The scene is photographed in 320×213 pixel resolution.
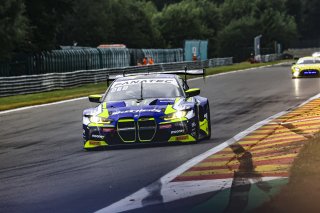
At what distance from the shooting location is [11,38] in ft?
127

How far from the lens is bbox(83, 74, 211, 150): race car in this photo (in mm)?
11898

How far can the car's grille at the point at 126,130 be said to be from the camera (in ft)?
38.9

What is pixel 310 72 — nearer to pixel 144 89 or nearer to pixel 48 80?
pixel 48 80

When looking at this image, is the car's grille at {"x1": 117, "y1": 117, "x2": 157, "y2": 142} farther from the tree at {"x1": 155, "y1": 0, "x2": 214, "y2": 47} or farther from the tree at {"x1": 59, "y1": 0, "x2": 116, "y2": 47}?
the tree at {"x1": 155, "y1": 0, "x2": 214, "y2": 47}

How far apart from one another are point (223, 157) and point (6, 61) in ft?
107

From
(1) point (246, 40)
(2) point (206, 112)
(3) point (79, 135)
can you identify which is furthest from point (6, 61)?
(1) point (246, 40)

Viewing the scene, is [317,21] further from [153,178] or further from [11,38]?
[153,178]

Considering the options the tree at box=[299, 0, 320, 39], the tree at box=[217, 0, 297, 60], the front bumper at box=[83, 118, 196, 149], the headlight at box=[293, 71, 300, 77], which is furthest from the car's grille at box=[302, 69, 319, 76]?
the tree at box=[299, 0, 320, 39]

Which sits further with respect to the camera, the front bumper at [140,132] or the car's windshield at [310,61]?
the car's windshield at [310,61]

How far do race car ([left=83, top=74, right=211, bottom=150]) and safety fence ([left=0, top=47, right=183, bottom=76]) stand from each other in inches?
1089

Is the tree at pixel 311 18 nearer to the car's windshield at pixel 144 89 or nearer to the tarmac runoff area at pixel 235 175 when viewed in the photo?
the car's windshield at pixel 144 89

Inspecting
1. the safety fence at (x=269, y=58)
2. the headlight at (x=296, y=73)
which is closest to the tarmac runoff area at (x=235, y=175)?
the headlight at (x=296, y=73)

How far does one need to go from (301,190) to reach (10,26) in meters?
33.0

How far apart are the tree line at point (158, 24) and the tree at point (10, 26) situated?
591cm
